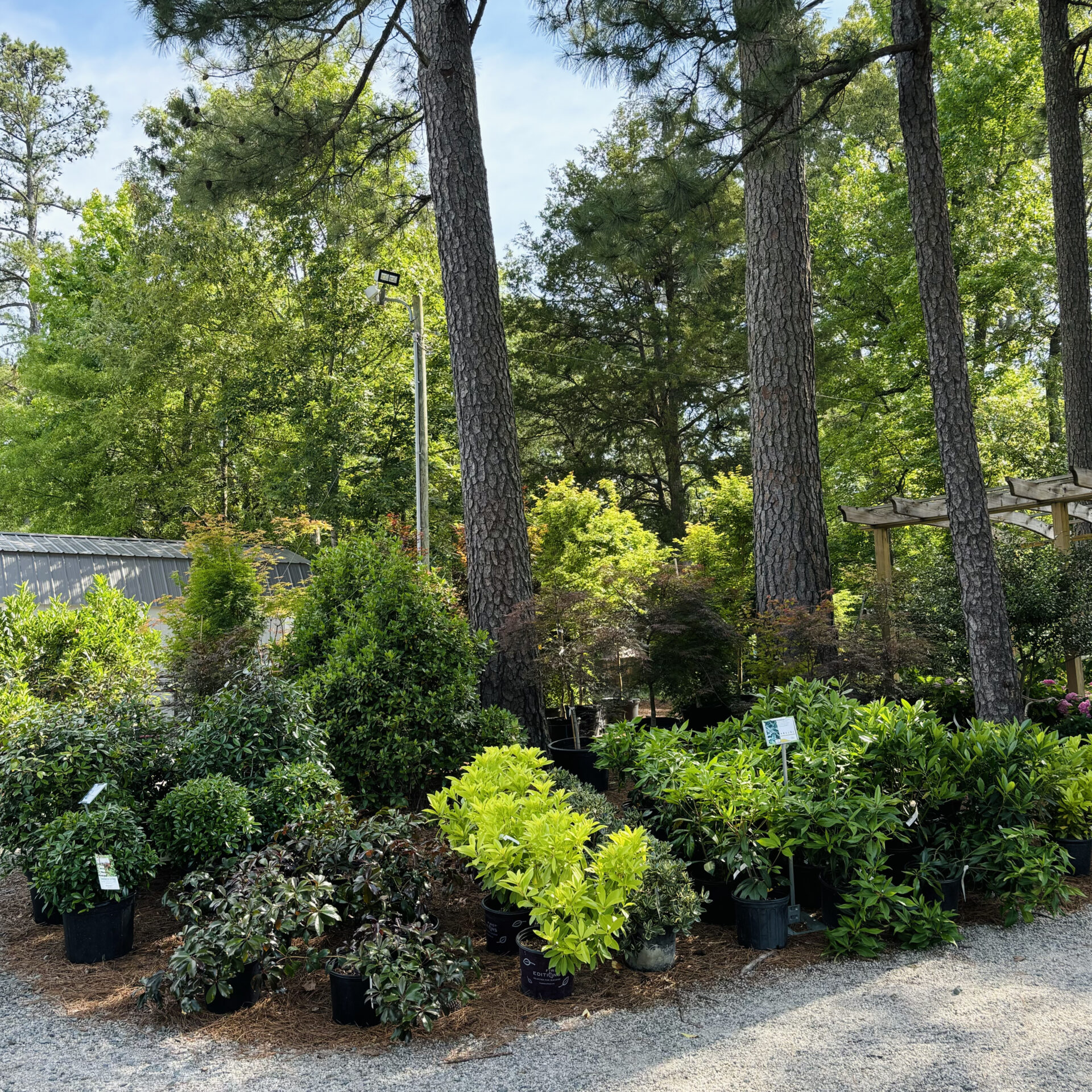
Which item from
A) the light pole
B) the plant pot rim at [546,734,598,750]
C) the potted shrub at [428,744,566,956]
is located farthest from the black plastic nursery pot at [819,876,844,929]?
the light pole

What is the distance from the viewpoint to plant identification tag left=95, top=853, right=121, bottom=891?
11.0 feet

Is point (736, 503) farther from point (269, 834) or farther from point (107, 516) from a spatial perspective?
point (107, 516)

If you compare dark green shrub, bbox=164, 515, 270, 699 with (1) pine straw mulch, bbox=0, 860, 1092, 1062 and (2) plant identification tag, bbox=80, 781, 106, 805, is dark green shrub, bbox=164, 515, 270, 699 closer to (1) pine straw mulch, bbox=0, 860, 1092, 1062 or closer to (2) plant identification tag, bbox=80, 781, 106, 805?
(2) plant identification tag, bbox=80, 781, 106, 805

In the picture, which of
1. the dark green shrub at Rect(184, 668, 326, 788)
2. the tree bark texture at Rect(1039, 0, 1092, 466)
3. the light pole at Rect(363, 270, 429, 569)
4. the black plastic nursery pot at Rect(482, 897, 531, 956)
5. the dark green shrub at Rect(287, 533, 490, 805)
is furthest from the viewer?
the light pole at Rect(363, 270, 429, 569)

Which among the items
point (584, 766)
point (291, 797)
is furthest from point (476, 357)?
point (291, 797)

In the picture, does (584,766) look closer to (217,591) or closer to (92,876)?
(92,876)

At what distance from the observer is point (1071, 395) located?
28.2 ft

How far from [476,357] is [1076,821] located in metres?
4.55

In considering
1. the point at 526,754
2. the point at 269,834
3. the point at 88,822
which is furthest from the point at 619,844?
the point at 88,822

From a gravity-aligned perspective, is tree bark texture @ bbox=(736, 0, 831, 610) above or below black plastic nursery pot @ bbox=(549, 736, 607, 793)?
above

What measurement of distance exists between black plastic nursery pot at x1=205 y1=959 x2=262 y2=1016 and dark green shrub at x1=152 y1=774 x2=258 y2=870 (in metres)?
0.66

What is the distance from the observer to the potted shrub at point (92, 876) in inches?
137

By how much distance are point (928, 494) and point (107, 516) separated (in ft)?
51.1

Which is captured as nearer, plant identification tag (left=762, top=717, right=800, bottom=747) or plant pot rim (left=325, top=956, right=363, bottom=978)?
plant pot rim (left=325, top=956, right=363, bottom=978)
